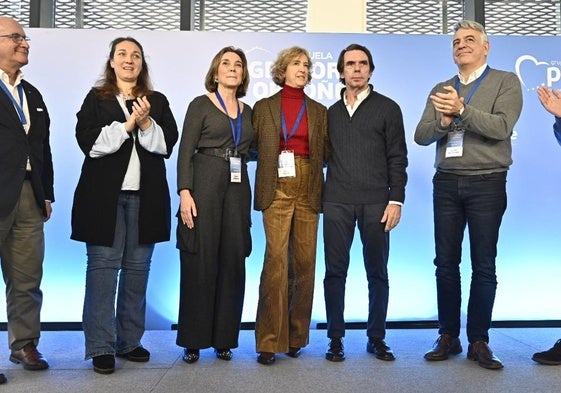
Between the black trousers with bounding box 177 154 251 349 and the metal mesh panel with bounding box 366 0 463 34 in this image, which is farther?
the metal mesh panel with bounding box 366 0 463 34

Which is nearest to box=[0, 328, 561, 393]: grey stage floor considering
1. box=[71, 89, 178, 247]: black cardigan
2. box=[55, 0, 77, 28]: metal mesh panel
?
box=[71, 89, 178, 247]: black cardigan

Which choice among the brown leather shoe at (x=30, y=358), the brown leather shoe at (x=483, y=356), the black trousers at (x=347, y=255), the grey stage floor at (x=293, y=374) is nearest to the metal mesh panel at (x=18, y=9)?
the grey stage floor at (x=293, y=374)

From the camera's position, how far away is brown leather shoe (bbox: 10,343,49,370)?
2.54 m

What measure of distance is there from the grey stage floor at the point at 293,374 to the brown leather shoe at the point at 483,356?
3cm

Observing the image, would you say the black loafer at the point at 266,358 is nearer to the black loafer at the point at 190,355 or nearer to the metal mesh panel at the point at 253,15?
the black loafer at the point at 190,355

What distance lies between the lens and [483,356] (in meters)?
2.58

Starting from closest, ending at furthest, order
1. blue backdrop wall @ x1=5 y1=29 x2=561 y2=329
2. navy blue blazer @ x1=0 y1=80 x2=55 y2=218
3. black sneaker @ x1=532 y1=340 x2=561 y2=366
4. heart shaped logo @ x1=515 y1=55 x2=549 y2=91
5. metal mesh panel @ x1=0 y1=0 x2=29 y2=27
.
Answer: navy blue blazer @ x1=0 y1=80 x2=55 y2=218 → black sneaker @ x1=532 y1=340 x2=561 y2=366 → blue backdrop wall @ x1=5 y1=29 x2=561 y2=329 → heart shaped logo @ x1=515 y1=55 x2=549 y2=91 → metal mesh panel @ x1=0 y1=0 x2=29 y2=27

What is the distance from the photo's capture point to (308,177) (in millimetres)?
2766

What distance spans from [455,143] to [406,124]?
1156 mm

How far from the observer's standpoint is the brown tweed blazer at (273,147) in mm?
2727

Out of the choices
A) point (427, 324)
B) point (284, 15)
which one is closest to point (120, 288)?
point (427, 324)

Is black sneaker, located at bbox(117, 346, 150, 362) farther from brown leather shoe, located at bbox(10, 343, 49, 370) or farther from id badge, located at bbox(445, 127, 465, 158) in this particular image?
id badge, located at bbox(445, 127, 465, 158)

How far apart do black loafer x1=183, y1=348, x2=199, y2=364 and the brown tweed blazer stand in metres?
0.74

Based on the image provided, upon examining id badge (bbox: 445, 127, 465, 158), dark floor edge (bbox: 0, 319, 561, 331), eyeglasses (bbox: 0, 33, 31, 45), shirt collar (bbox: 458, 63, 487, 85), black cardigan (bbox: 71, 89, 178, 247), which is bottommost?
dark floor edge (bbox: 0, 319, 561, 331)
